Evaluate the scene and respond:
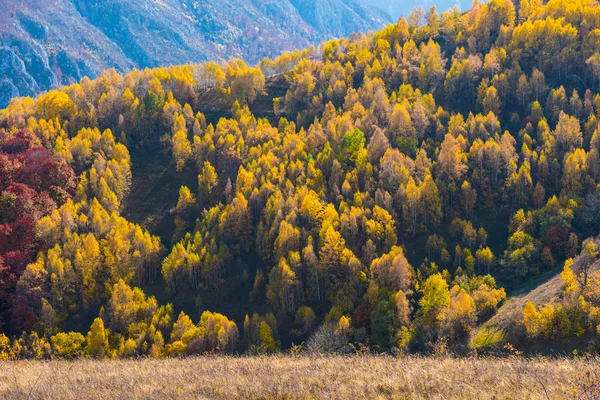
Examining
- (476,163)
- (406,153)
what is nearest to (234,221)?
(406,153)

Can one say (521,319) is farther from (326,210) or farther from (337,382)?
(337,382)

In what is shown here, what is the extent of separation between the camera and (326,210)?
4328 inches

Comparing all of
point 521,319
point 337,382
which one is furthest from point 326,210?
point 337,382

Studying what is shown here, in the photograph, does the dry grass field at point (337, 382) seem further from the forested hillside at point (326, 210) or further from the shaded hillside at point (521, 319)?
the shaded hillside at point (521, 319)

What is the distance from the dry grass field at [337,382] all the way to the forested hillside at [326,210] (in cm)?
4459

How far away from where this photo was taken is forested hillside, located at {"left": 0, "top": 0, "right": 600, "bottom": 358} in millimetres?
88375

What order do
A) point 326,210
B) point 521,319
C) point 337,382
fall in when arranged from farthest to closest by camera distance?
point 326,210 → point 521,319 → point 337,382

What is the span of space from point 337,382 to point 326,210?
85.0 meters

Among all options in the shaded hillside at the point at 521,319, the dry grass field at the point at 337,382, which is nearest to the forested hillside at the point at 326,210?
the shaded hillside at the point at 521,319

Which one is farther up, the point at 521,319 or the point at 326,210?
the point at 326,210

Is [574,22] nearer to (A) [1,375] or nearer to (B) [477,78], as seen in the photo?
(B) [477,78]

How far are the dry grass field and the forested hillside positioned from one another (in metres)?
44.6

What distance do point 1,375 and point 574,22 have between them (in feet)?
625

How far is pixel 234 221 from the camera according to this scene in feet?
383
